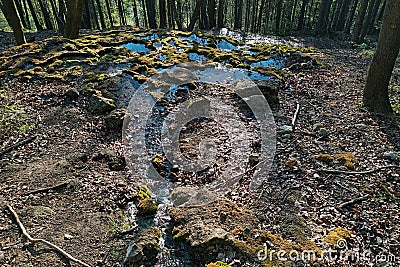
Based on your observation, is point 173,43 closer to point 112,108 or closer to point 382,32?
point 112,108

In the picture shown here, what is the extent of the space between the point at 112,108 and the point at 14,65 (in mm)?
4031

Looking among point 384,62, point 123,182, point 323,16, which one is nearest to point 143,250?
point 123,182

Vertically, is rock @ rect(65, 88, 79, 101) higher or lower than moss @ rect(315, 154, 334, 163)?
higher

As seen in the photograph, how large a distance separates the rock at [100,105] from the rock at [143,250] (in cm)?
381

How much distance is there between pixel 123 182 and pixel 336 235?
10.9 feet

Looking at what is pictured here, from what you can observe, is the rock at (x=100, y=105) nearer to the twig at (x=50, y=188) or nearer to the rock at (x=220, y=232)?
the twig at (x=50, y=188)

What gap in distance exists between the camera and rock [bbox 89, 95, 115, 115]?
6678 mm

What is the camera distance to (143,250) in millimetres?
3471

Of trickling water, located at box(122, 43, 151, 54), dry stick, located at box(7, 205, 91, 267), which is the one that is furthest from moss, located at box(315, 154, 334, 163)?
trickling water, located at box(122, 43, 151, 54)

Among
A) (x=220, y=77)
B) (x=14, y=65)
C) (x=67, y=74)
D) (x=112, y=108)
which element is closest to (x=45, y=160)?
(x=112, y=108)

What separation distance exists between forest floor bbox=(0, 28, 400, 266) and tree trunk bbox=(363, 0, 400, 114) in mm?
408

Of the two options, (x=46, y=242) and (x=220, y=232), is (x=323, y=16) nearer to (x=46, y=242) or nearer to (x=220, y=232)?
(x=220, y=232)

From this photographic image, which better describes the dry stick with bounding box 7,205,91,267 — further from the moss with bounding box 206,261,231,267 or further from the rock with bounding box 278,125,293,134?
the rock with bounding box 278,125,293,134

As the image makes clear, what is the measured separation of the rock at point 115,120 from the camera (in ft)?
20.5
